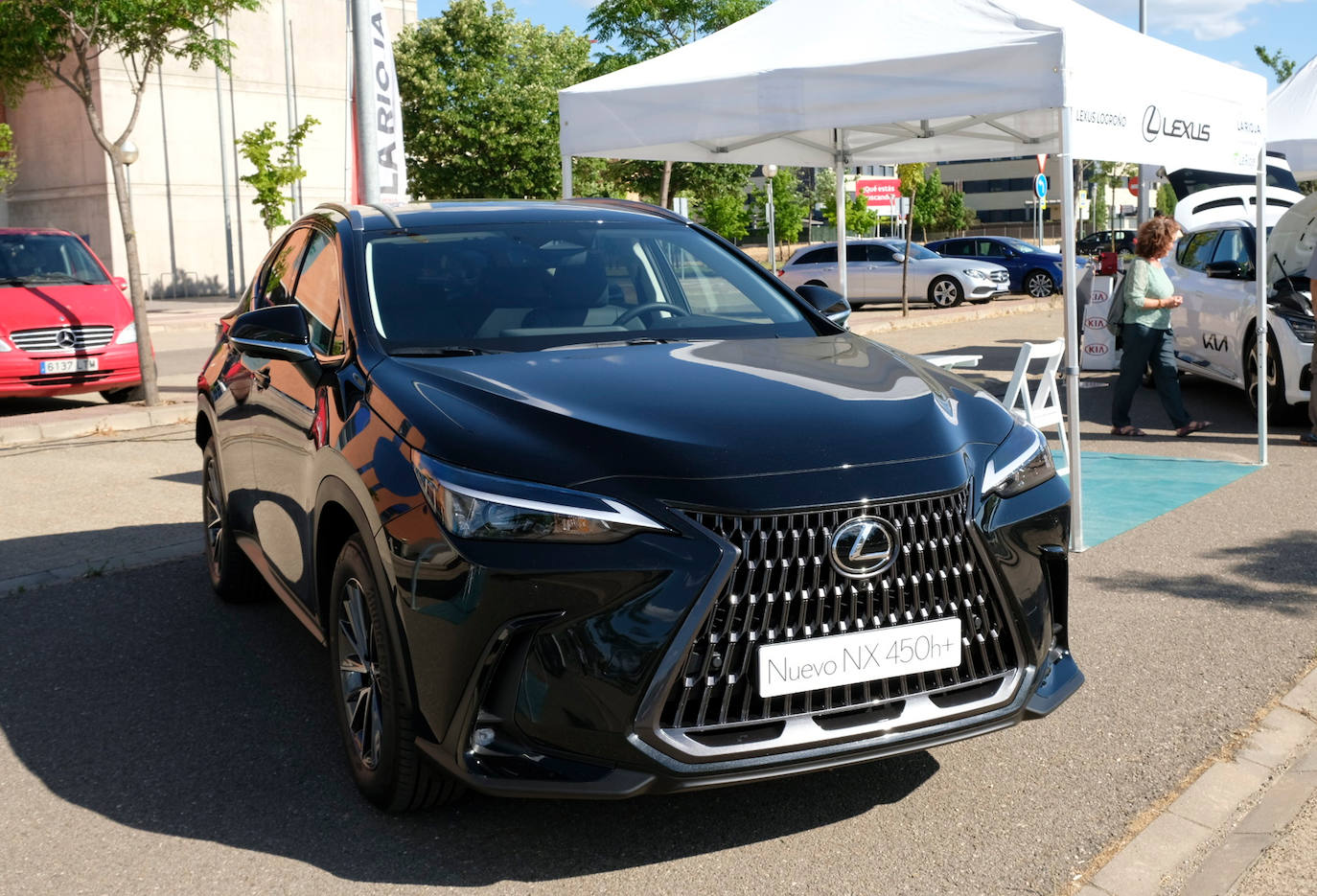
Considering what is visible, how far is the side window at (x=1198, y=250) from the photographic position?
40.7 feet

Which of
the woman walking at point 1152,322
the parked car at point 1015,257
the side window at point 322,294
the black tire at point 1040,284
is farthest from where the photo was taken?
the parked car at point 1015,257

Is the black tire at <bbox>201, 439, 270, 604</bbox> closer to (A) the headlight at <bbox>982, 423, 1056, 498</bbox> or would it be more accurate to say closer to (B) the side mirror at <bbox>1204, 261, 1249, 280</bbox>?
(A) the headlight at <bbox>982, 423, 1056, 498</bbox>

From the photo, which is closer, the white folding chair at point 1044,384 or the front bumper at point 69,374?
the white folding chair at point 1044,384

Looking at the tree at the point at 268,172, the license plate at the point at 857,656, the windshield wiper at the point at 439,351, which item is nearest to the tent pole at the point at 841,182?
the windshield wiper at the point at 439,351

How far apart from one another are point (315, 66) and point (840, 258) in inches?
1419

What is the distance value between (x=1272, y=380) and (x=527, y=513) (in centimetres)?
938

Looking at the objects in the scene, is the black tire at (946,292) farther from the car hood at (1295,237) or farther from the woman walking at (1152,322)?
the woman walking at (1152,322)

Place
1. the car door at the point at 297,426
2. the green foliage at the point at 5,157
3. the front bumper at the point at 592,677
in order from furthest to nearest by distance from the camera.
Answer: the green foliage at the point at 5,157, the car door at the point at 297,426, the front bumper at the point at 592,677

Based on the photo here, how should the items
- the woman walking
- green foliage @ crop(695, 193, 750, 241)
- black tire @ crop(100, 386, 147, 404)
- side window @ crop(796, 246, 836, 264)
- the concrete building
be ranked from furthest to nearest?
1. green foliage @ crop(695, 193, 750, 241)
2. the concrete building
3. side window @ crop(796, 246, 836, 264)
4. black tire @ crop(100, 386, 147, 404)
5. the woman walking

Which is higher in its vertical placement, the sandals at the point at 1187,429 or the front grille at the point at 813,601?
the front grille at the point at 813,601

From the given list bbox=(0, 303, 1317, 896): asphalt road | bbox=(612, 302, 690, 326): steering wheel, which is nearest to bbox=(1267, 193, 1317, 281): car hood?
bbox=(0, 303, 1317, 896): asphalt road

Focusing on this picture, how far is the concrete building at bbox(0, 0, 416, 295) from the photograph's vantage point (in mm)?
38375

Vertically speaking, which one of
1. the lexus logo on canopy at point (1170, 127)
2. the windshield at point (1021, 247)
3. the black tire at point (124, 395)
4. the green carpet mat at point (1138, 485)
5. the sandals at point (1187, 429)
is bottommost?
the green carpet mat at point (1138, 485)

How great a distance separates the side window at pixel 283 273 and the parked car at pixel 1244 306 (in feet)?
25.0
